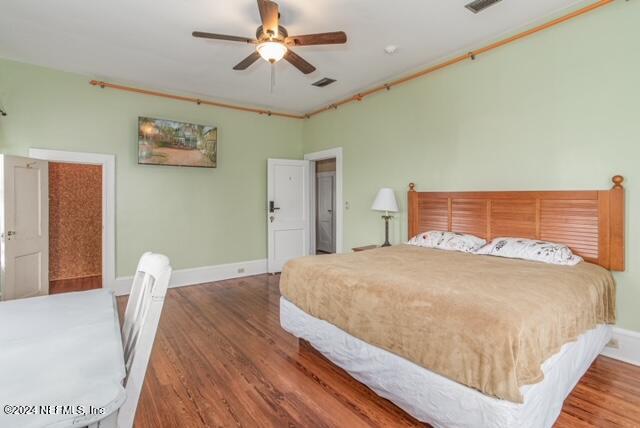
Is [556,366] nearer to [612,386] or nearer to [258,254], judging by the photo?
[612,386]

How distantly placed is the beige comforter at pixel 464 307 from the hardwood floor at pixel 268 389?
414mm

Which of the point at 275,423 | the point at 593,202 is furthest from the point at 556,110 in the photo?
the point at 275,423

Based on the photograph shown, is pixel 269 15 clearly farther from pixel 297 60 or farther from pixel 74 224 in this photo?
pixel 74 224

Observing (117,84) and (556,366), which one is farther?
(117,84)

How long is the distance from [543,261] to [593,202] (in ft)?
2.06

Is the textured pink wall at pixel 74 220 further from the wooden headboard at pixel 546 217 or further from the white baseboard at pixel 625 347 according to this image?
the white baseboard at pixel 625 347

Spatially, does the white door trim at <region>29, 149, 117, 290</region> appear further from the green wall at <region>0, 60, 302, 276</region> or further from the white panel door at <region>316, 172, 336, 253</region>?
the white panel door at <region>316, 172, 336, 253</region>

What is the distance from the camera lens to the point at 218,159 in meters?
5.15

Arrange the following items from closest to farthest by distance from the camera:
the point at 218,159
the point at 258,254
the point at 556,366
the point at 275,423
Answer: the point at 556,366 → the point at 275,423 → the point at 218,159 → the point at 258,254

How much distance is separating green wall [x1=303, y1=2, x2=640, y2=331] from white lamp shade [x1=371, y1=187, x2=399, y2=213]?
0.22 metres

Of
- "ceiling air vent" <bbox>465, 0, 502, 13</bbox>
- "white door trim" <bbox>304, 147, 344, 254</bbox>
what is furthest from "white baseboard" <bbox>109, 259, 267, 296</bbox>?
"ceiling air vent" <bbox>465, 0, 502, 13</bbox>

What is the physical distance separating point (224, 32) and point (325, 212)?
192 inches

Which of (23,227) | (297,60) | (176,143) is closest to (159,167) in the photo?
(176,143)

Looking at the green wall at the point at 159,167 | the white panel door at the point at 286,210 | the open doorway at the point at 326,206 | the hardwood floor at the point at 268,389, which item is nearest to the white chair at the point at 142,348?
the hardwood floor at the point at 268,389
